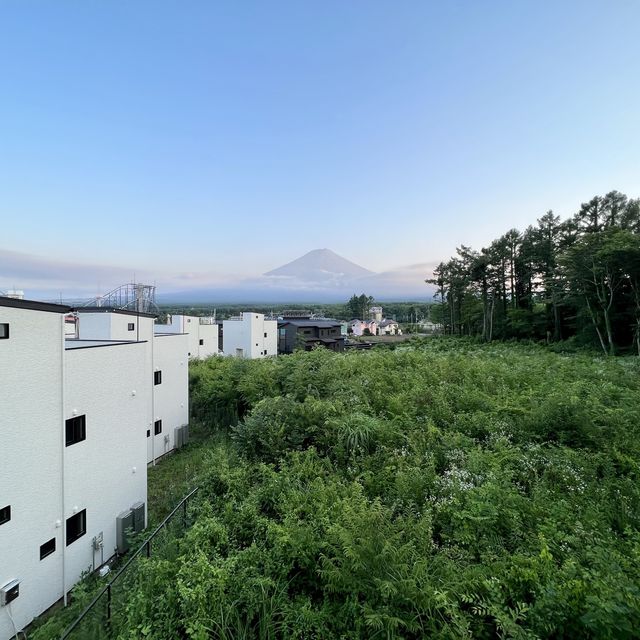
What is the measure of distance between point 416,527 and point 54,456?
593 centimetres

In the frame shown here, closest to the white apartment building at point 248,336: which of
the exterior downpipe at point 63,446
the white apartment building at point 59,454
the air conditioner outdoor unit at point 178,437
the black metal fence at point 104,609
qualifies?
the air conditioner outdoor unit at point 178,437

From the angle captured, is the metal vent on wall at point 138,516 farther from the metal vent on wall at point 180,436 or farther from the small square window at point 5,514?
the metal vent on wall at point 180,436

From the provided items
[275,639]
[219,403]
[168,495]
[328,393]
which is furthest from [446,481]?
[219,403]

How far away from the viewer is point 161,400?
11.7m

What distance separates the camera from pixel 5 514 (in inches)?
196

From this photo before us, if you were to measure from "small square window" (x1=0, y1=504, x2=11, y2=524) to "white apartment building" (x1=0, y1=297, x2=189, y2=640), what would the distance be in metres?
0.01

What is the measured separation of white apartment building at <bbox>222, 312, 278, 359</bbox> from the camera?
25.5 m

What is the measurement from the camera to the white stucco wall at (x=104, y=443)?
20.4 ft

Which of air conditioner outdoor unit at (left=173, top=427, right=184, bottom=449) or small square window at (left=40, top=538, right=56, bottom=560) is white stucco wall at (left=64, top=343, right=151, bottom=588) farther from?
air conditioner outdoor unit at (left=173, top=427, right=184, bottom=449)

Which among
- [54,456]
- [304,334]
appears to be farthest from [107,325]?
[304,334]

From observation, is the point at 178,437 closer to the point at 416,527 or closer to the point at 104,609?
the point at 104,609

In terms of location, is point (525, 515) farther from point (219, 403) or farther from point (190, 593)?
point (219, 403)

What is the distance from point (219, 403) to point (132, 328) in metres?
5.03

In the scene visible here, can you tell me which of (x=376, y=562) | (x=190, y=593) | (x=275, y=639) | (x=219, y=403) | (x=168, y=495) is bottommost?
(x=168, y=495)
